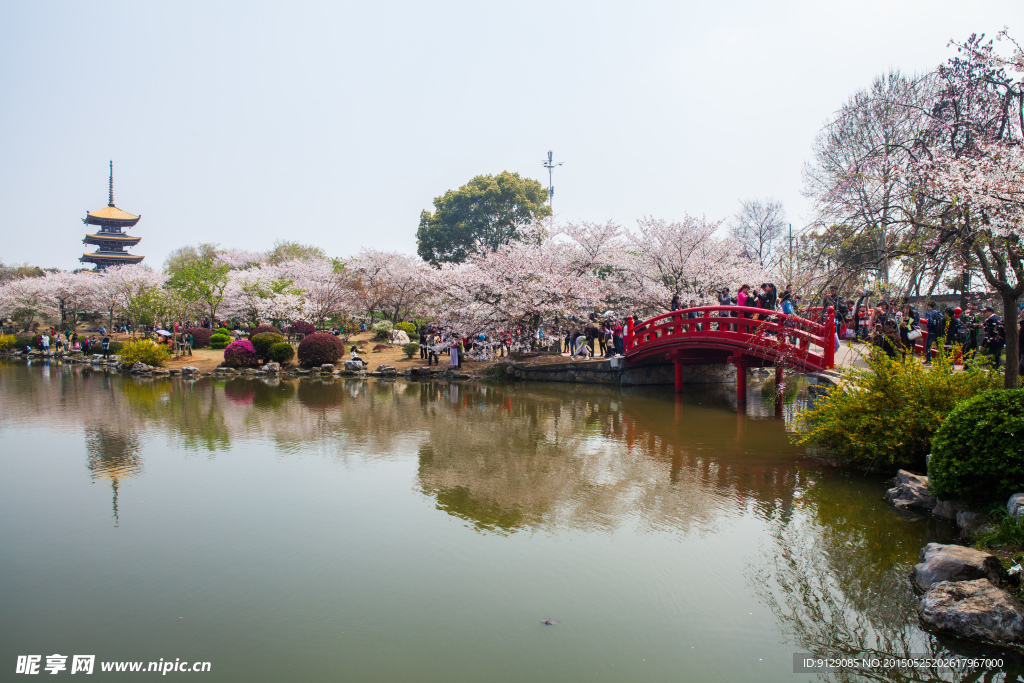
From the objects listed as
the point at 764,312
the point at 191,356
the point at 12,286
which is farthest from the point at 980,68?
the point at 12,286

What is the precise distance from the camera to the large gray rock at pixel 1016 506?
5129mm

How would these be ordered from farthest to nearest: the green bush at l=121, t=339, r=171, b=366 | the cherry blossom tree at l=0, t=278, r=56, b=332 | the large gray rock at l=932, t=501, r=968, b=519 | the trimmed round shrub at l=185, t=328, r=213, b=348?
the cherry blossom tree at l=0, t=278, r=56, b=332 < the trimmed round shrub at l=185, t=328, r=213, b=348 < the green bush at l=121, t=339, r=171, b=366 < the large gray rock at l=932, t=501, r=968, b=519

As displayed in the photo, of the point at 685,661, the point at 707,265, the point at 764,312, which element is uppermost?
the point at 707,265

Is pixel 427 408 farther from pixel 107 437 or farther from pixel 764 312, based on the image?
pixel 764 312

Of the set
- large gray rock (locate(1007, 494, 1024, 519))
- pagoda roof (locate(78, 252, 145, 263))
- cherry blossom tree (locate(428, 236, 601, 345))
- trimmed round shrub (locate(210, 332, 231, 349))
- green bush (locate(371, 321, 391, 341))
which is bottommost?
large gray rock (locate(1007, 494, 1024, 519))

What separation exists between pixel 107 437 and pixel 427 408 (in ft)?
22.1

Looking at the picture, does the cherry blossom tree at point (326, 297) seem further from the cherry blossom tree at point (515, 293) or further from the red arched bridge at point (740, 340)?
the red arched bridge at point (740, 340)

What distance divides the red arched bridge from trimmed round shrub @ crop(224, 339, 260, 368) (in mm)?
15664

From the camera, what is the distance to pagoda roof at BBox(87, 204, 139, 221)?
176 feet

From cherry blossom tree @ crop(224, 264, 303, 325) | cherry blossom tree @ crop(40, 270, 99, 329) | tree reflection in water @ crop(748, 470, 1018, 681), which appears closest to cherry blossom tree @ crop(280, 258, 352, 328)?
cherry blossom tree @ crop(224, 264, 303, 325)

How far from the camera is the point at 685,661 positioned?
4.32 meters

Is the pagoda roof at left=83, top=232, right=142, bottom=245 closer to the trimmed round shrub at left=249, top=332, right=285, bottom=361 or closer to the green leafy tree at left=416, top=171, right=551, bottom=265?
the green leafy tree at left=416, top=171, right=551, bottom=265

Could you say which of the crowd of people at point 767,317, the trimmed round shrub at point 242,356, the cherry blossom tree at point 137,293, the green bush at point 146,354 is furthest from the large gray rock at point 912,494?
the cherry blossom tree at point 137,293

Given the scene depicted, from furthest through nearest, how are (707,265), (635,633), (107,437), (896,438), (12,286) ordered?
1. (12,286)
2. (707,265)
3. (107,437)
4. (896,438)
5. (635,633)
